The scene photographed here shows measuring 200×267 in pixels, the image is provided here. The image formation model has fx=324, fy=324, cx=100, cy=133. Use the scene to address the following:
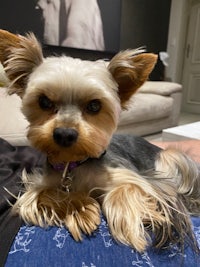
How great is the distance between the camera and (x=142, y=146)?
4.66 ft

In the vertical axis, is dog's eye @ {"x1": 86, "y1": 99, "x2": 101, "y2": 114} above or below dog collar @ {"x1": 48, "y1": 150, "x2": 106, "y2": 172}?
above

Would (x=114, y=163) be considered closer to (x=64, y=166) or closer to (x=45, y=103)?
(x=64, y=166)

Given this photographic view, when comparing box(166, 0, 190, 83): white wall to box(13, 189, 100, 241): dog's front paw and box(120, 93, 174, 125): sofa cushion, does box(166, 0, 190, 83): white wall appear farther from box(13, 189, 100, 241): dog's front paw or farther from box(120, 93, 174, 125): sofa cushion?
box(13, 189, 100, 241): dog's front paw

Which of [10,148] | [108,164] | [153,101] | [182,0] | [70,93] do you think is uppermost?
[182,0]

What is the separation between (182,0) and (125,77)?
6.37 meters

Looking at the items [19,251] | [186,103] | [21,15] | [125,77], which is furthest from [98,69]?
[186,103]

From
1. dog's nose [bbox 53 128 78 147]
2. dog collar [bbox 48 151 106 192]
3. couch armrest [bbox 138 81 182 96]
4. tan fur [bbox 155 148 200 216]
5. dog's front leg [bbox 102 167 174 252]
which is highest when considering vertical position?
dog's nose [bbox 53 128 78 147]

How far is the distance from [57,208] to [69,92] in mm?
336

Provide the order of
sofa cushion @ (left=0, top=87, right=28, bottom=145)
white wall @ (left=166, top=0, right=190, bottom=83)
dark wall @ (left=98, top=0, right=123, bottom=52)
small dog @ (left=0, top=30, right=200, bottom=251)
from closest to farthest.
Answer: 1. small dog @ (left=0, top=30, right=200, bottom=251)
2. sofa cushion @ (left=0, top=87, right=28, bottom=145)
3. dark wall @ (left=98, top=0, right=123, bottom=52)
4. white wall @ (left=166, top=0, right=190, bottom=83)

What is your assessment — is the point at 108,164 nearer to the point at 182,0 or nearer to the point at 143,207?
the point at 143,207

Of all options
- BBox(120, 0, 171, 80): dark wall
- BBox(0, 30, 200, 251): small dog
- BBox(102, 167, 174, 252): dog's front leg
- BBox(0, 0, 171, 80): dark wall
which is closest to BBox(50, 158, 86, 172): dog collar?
BBox(0, 30, 200, 251): small dog

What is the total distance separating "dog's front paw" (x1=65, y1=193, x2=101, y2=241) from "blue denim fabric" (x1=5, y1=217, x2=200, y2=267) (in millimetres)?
18

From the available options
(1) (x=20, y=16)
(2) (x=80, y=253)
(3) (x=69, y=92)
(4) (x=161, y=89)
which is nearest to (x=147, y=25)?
(4) (x=161, y=89)

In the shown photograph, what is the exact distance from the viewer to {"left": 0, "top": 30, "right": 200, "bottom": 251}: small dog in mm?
891
